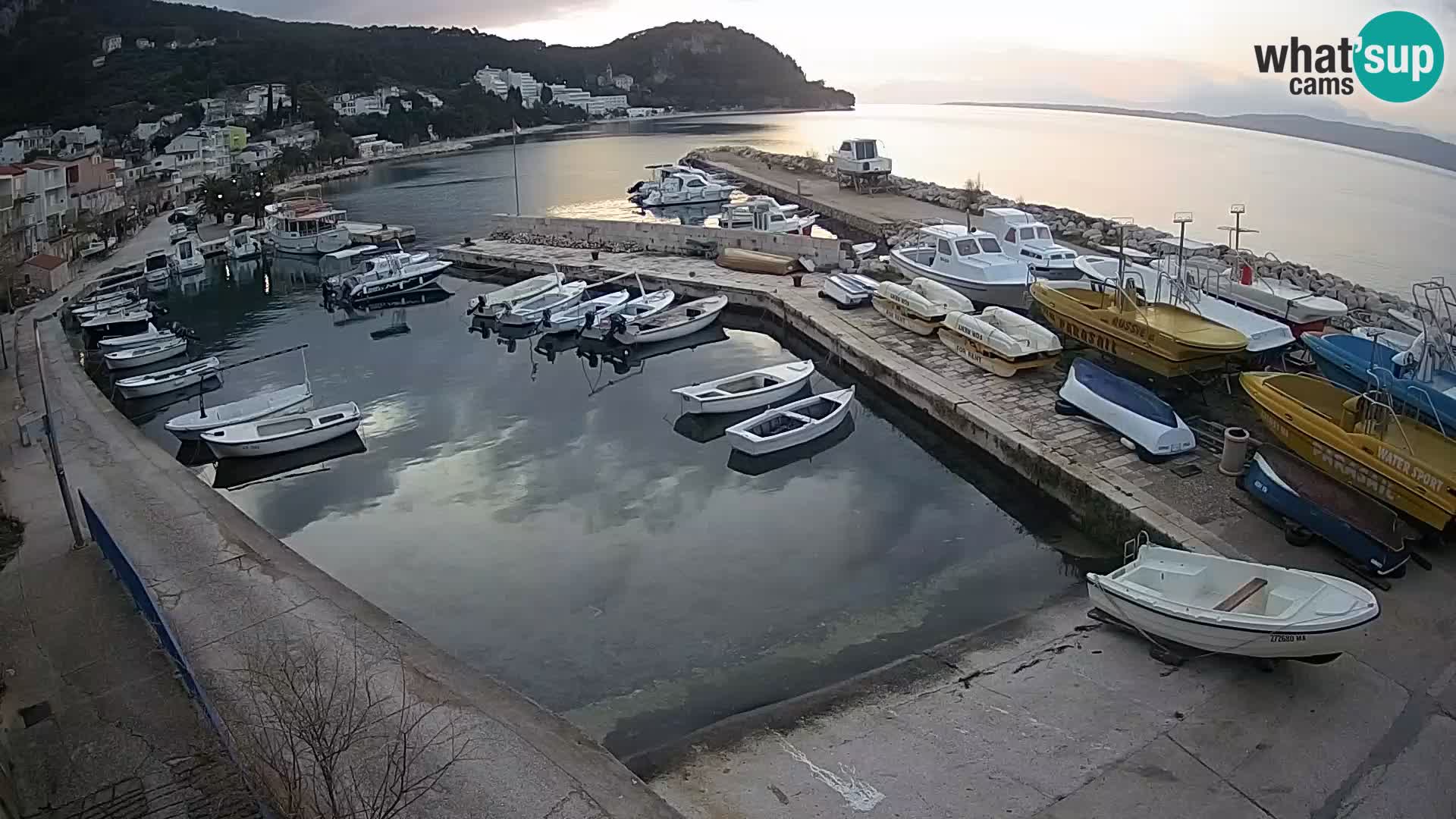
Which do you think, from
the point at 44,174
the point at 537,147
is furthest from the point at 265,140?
the point at 44,174

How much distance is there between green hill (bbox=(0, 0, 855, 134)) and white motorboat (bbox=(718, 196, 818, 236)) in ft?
238

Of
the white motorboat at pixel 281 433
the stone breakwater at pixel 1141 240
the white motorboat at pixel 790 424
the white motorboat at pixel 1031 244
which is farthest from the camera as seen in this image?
the white motorboat at pixel 1031 244

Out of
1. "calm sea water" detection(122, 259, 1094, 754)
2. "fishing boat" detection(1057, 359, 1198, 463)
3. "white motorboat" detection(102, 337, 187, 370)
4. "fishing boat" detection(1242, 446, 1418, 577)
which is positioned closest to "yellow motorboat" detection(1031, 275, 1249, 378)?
"fishing boat" detection(1057, 359, 1198, 463)

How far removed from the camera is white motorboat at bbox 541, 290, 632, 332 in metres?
21.8

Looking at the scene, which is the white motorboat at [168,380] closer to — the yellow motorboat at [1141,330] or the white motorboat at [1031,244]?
the yellow motorboat at [1141,330]

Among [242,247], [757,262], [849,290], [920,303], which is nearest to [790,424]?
[920,303]

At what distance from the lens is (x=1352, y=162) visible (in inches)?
2606

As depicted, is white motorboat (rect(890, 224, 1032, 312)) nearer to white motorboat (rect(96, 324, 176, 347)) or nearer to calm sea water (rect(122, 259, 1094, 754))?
calm sea water (rect(122, 259, 1094, 754))

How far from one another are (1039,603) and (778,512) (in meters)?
3.92

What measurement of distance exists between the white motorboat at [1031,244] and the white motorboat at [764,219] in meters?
10.4

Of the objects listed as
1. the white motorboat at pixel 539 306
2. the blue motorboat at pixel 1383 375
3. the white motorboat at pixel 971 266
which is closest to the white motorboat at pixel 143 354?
the white motorboat at pixel 539 306

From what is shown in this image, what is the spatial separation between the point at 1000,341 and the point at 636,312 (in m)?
8.98

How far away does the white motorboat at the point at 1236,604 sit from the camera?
24.9 ft

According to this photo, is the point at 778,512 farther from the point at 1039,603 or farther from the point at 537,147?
the point at 537,147
